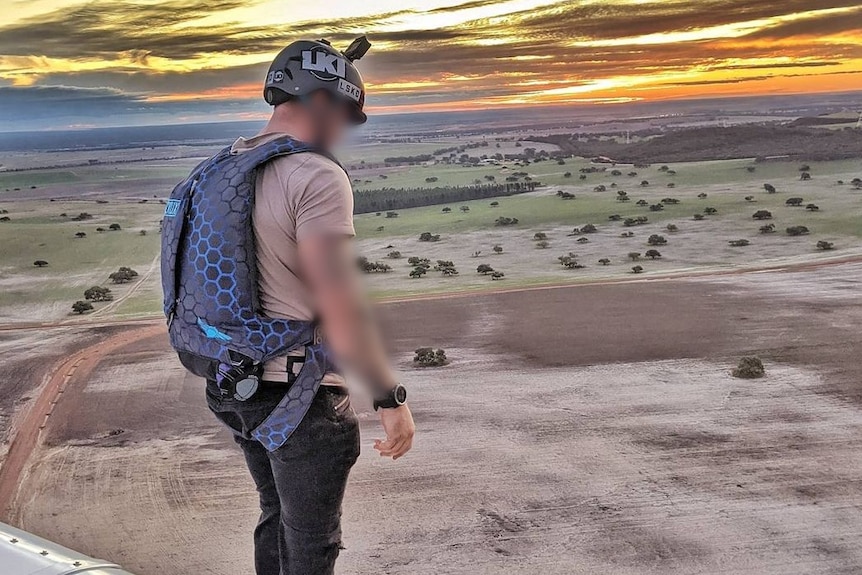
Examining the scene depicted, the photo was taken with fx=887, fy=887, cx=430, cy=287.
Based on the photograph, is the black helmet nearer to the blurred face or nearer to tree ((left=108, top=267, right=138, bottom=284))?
the blurred face

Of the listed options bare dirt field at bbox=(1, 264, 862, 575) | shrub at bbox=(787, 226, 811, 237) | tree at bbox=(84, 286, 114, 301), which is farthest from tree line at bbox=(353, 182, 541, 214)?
bare dirt field at bbox=(1, 264, 862, 575)

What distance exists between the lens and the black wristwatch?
189 cm

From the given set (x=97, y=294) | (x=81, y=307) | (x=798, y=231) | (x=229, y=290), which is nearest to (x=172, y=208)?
(x=229, y=290)

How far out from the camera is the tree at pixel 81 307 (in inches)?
401

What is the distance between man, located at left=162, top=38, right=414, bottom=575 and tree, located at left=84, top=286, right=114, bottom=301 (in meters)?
9.48

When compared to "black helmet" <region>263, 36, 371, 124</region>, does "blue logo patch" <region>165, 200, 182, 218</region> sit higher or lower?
lower

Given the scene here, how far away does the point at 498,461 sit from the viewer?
14.6 ft

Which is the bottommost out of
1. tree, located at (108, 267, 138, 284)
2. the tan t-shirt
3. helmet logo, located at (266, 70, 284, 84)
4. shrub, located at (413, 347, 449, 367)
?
tree, located at (108, 267, 138, 284)

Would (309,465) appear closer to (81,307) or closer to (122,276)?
(81,307)

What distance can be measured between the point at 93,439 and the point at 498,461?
236cm

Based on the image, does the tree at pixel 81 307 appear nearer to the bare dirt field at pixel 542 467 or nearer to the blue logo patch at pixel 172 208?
the bare dirt field at pixel 542 467

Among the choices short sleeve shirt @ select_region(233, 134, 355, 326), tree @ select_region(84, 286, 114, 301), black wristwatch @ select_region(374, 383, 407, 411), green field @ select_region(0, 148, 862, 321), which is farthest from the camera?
green field @ select_region(0, 148, 862, 321)

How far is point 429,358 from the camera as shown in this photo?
6.81 meters

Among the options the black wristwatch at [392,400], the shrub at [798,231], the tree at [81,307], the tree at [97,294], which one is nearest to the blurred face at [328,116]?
the black wristwatch at [392,400]
